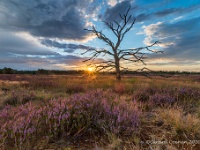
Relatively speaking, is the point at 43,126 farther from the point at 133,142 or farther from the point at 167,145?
the point at 167,145

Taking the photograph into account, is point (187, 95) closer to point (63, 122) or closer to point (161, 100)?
point (161, 100)

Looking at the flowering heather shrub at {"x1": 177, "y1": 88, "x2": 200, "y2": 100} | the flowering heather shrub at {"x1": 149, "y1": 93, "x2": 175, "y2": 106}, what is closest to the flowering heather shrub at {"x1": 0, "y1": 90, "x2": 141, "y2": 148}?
the flowering heather shrub at {"x1": 149, "y1": 93, "x2": 175, "y2": 106}

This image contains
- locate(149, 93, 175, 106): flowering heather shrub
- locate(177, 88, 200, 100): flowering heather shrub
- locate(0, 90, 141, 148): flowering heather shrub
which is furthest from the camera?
locate(177, 88, 200, 100): flowering heather shrub

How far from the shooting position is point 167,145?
2.33 meters

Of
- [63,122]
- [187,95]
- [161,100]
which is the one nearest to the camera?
[63,122]

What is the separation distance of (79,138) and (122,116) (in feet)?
3.01

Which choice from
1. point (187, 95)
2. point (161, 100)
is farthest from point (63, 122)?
point (187, 95)

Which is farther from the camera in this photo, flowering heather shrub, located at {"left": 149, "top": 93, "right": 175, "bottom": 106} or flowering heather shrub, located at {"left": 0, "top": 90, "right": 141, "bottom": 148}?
flowering heather shrub, located at {"left": 149, "top": 93, "right": 175, "bottom": 106}

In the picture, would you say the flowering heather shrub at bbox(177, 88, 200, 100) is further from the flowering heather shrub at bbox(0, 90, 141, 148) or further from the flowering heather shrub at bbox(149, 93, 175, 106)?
the flowering heather shrub at bbox(0, 90, 141, 148)

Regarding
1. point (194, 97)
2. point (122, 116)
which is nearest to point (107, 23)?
point (194, 97)

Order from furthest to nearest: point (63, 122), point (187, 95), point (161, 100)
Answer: point (187, 95), point (161, 100), point (63, 122)

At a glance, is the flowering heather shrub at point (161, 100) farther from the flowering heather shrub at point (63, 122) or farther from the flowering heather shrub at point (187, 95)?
the flowering heather shrub at point (63, 122)

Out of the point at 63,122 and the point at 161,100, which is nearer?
the point at 63,122

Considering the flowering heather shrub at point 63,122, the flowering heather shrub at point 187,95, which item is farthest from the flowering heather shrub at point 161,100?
the flowering heather shrub at point 63,122
